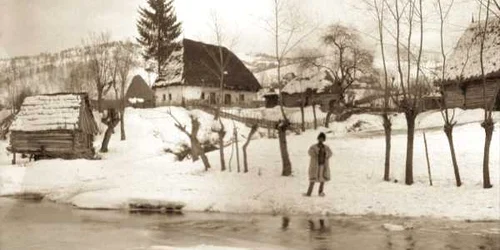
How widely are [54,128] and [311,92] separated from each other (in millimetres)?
9260

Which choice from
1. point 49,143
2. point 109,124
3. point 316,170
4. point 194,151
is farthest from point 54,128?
point 316,170

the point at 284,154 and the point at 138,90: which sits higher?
the point at 138,90

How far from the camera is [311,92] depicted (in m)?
23.0

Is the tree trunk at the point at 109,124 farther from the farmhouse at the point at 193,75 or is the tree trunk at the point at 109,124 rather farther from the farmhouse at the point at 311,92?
the farmhouse at the point at 311,92

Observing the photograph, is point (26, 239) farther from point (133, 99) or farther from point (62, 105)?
point (133, 99)

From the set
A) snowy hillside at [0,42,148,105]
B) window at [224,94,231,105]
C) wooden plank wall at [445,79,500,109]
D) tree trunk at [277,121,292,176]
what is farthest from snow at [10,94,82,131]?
wooden plank wall at [445,79,500,109]

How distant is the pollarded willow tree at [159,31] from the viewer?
13625mm

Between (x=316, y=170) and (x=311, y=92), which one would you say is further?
(x=311, y=92)

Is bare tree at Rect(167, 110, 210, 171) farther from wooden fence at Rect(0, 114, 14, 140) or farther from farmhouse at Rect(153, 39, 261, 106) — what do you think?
wooden fence at Rect(0, 114, 14, 140)

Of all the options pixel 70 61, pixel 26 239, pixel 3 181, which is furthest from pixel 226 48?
pixel 26 239

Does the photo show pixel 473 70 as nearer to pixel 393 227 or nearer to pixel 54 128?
pixel 393 227

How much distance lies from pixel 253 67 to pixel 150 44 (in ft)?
A: 23.2

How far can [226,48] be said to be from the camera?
1600cm

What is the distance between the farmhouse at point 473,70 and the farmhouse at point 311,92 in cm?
436
